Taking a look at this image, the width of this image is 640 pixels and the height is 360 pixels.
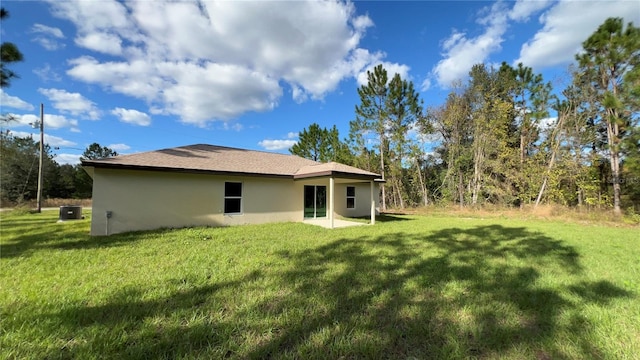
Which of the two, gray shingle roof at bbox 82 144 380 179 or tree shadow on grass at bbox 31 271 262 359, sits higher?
gray shingle roof at bbox 82 144 380 179

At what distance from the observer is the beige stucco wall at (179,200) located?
828cm

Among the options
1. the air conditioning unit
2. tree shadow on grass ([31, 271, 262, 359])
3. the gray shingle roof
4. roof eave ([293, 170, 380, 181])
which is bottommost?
tree shadow on grass ([31, 271, 262, 359])

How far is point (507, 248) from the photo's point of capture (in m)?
6.51

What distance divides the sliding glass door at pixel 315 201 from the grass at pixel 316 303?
6643 mm

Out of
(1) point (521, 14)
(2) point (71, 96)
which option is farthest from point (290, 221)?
(2) point (71, 96)

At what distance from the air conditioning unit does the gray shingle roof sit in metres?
6.69

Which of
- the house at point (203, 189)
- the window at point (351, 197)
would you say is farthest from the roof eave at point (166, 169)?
the window at point (351, 197)

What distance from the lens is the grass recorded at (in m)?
2.29

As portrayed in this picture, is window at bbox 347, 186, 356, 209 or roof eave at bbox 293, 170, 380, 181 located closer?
roof eave at bbox 293, 170, 380, 181

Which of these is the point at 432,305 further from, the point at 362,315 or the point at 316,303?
the point at 316,303

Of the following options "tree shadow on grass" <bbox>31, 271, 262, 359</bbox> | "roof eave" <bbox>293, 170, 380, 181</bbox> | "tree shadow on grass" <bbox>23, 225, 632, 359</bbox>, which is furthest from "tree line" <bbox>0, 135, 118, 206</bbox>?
"tree shadow on grass" <bbox>23, 225, 632, 359</bbox>

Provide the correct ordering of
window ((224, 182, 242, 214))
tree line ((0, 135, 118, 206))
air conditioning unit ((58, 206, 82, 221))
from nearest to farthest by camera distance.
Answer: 1. window ((224, 182, 242, 214))
2. air conditioning unit ((58, 206, 82, 221))
3. tree line ((0, 135, 118, 206))

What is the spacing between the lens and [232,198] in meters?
10.6

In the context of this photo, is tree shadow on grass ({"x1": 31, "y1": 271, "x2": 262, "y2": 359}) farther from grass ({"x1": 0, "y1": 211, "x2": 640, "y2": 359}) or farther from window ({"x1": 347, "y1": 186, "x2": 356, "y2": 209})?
window ({"x1": 347, "y1": 186, "x2": 356, "y2": 209})
